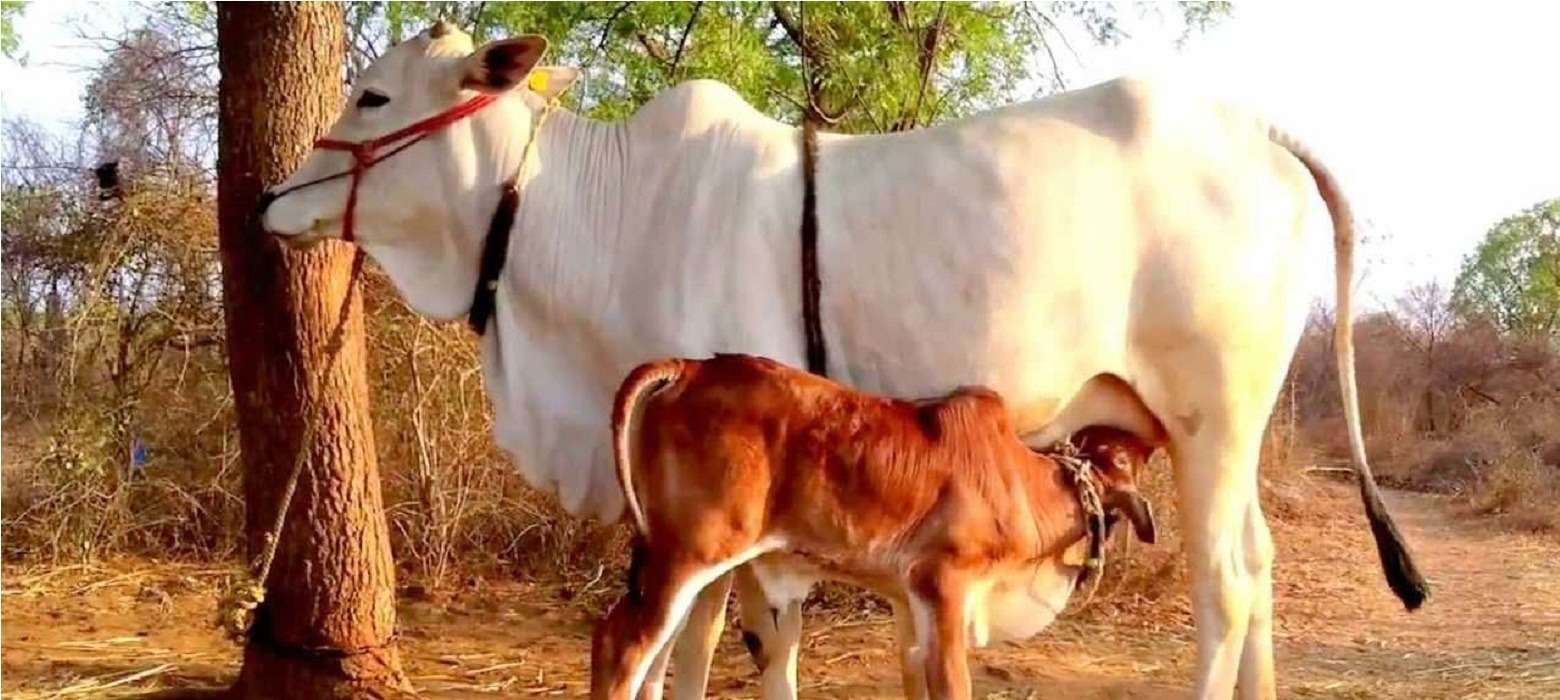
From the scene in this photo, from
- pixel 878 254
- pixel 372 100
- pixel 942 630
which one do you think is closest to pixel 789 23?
pixel 372 100

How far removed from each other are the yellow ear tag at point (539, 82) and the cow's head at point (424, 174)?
0.17ft

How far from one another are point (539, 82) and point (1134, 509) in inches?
69.0

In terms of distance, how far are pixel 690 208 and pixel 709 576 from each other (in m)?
0.94

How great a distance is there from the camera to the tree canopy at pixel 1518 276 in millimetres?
19375

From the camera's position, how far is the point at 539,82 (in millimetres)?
3576

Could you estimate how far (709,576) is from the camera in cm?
279

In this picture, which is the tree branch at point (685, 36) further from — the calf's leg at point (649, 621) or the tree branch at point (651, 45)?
the calf's leg at point (649, 621)

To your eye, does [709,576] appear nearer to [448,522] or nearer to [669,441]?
[669,441]

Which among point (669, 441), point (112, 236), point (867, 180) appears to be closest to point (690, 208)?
point (867, 180)

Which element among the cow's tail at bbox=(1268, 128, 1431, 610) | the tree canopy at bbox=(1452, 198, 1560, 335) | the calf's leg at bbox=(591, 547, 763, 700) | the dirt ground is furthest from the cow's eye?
the tree canopy at bbox=(1452, 198, 1560, 335)

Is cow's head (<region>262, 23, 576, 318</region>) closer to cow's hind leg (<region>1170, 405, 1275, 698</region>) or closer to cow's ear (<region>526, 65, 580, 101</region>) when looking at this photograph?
cow's ear (<region>526, 65, 580, 101</region>)

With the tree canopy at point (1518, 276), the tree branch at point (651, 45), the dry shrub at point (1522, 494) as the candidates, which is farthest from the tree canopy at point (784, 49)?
the tree canopy at point (1518, 276)

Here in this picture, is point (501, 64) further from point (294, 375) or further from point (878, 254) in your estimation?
point (294, 375)

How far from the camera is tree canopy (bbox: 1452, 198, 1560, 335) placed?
19.4 metres
